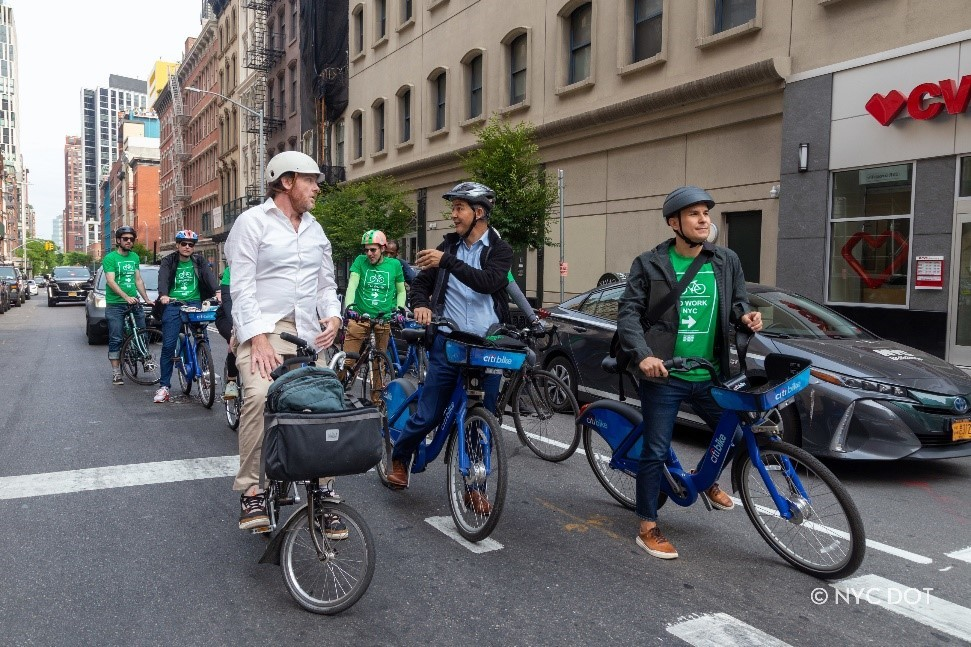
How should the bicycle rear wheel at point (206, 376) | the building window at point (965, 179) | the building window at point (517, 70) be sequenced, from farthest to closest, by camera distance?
1. the building window at point (517, 70)
2. the building window at point (965, 179)
3. the bicycle rear wheel at point (206, 376)

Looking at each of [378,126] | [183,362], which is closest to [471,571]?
[183,362]

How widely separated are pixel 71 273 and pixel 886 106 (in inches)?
1353

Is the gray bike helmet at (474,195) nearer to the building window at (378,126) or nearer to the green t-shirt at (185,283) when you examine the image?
the green t-shirt at (185,283)

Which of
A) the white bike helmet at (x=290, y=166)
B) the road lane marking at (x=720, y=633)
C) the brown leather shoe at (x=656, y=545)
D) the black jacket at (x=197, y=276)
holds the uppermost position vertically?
the white bike helmet at (x=290, y=166)

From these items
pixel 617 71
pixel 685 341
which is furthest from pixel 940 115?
pixel 685 341

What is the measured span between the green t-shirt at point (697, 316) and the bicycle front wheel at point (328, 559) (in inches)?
72.4

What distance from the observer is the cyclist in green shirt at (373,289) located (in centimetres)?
900

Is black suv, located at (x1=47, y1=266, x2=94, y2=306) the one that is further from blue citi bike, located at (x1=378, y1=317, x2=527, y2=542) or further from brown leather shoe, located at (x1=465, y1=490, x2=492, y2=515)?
brown leather shoe, located at (x1=465, y1=490, x2=492, y2=515)

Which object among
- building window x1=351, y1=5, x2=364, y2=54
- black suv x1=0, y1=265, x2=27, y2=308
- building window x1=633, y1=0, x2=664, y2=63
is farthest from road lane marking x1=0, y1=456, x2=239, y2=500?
black suv x1=0, y1=265, x2=27, y2=308

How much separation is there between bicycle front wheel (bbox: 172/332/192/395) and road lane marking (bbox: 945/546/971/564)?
7.65 m

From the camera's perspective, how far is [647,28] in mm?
17266

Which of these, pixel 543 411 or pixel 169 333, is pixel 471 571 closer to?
pixel 543 411

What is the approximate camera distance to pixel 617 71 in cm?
1772

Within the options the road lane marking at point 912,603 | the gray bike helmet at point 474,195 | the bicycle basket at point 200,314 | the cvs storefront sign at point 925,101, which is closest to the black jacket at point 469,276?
the gray bike helmet at point 474,195
